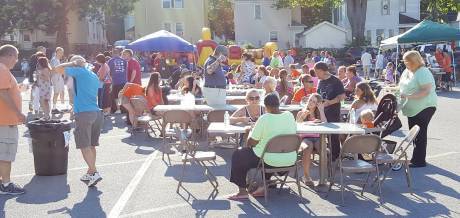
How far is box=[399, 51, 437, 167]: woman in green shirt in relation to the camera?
8.01m

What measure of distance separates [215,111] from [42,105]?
583cm

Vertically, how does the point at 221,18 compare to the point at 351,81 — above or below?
above

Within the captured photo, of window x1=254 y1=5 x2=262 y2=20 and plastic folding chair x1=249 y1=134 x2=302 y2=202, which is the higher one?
window x1=254 y1=5 x2=262 y2=20

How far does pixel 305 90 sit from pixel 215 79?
1.70m

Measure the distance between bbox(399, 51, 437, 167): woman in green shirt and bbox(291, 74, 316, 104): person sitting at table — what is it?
7.60 feet

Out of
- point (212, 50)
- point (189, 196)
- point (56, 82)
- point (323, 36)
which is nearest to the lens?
point (189, 196)

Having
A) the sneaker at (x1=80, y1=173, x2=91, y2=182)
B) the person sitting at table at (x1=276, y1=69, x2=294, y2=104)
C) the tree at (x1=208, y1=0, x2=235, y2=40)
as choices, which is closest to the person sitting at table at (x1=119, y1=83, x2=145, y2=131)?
the person sitting at table at (x1=276, y1=69, x2=294, y2=104)

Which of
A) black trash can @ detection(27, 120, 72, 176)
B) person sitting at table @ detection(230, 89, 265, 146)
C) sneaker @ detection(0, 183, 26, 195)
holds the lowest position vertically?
sneaker @ detection(0, 183, 26, 195)

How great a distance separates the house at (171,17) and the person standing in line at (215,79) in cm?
3973

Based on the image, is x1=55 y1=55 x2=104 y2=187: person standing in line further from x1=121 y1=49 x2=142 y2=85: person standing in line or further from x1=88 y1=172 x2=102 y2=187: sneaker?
x1=121 y1=49 x2=142 y2=85: person standing in line

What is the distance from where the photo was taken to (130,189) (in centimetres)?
727

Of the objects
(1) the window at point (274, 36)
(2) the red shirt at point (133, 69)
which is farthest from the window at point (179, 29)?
(2) the red shirt at point (133, 69)

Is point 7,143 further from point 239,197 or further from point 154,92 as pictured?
point 154,92

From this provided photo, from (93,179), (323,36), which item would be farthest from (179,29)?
(93,179)
